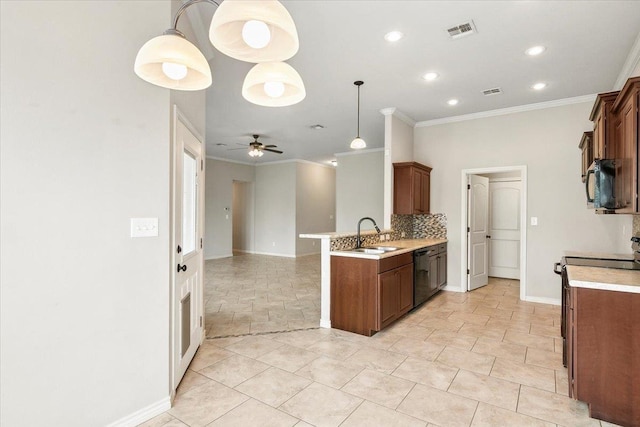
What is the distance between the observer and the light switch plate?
6.65ft

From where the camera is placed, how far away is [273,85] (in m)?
1.78

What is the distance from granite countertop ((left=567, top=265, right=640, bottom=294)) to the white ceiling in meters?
2.13

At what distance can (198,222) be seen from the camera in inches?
122

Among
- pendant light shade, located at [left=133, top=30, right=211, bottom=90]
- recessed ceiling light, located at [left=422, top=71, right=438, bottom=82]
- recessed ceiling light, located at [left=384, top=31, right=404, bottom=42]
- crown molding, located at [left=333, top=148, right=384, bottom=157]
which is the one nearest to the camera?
pendant light shade, located at [left=133, top=30, right=211, bottom=90]

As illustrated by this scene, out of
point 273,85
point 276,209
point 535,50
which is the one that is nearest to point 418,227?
point 535,50

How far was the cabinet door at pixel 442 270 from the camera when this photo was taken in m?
5.27

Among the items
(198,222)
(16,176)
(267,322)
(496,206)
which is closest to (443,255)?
(496,206)

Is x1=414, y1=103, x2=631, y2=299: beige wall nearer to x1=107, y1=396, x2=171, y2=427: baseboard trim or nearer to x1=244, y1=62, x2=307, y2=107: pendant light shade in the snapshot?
x1=244, y1=62, x2=307, y2=107: pendant light shade

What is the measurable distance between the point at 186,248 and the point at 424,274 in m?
3.31

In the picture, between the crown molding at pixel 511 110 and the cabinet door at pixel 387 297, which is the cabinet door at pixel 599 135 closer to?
the crown molding at pixel 511 110

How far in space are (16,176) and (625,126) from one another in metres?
3.80

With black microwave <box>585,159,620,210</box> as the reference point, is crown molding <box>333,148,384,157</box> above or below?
above

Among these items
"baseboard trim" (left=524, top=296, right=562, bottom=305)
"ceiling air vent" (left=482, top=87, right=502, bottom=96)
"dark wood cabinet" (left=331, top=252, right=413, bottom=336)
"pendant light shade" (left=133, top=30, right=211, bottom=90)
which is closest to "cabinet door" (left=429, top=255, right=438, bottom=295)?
"dark wood cabinet" (left=331, top=252, right=413, bottom=336)

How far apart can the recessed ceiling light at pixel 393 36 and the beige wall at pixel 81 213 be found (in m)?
1.92
